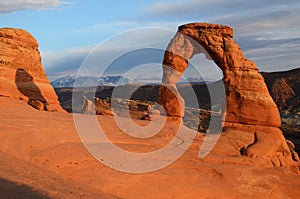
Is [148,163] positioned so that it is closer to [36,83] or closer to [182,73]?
[182,73]

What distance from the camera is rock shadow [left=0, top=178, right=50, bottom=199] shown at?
4.53 metres

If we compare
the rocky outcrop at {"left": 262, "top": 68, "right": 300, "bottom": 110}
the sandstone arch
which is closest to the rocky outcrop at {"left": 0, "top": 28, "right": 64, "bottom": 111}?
the sandstone arch

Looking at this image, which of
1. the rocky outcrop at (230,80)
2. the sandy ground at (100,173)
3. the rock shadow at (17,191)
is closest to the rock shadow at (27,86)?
the sandy ground at (100,173)

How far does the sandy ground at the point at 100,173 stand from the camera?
6.07 meters

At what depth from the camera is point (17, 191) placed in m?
4.75

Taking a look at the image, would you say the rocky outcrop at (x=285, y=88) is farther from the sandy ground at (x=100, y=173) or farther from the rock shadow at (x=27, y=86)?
the sandy ground at (x=100, y=173)

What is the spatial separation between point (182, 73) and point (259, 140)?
168 inches

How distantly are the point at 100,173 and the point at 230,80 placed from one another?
8620mm

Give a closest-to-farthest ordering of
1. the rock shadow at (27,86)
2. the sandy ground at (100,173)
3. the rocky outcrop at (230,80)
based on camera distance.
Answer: the sandy ground at (100,173)
the rocky outcrop at (230,80)
the rock shadow at (27,86)

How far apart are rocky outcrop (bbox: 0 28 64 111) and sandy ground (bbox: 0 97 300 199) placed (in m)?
5.00

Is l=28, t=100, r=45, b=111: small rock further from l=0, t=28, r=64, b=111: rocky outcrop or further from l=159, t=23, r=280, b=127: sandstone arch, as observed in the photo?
l=159, t=23, r=280, b=127: sandstone arch

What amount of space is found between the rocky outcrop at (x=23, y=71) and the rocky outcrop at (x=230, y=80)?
239 inches

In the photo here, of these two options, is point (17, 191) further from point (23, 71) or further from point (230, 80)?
point (23, 71)

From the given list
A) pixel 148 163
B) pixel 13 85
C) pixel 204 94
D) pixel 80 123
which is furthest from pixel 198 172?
pixel 204 94
